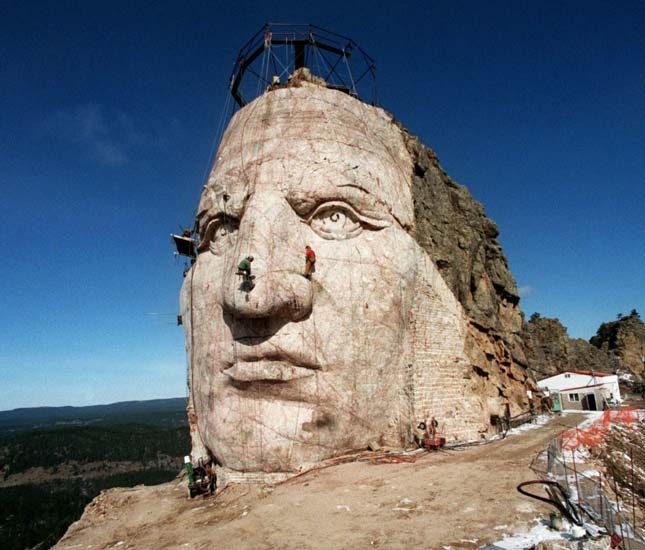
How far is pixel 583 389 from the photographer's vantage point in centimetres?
2542

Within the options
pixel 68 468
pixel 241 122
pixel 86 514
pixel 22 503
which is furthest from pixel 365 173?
pixel 68 468

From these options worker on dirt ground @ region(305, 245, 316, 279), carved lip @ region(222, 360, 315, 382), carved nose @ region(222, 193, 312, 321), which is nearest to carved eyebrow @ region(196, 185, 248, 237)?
carved nose @ region(222, 193, 312, 321)

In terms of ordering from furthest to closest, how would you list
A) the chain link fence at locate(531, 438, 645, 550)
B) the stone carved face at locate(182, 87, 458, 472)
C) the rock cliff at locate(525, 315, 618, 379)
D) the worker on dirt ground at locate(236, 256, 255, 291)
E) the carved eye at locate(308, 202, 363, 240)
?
the rock cliff at locate(525, 315, 618, 379) < the carved eye at locate(308, 202, 363, 240) < the stone carved face at locate(182, 87, 458, 472) < the worker on dirt ground at locate(236, 256, 255, 291) < the chain link fence at locate(531, 438, 645, 550)

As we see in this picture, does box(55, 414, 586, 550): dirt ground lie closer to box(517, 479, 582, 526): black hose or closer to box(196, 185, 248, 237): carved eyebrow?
box(517, 479, 582, 526): black hose

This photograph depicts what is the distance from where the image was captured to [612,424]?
51.7 ft

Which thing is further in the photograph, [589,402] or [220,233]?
[589,402]

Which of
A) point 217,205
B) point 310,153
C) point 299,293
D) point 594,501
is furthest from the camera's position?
point 217,205

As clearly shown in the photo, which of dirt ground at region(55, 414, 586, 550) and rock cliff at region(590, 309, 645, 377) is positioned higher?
rock cliff at region(590, 309, 645, 377)

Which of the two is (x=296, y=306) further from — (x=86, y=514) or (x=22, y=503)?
(x=22, y=503)

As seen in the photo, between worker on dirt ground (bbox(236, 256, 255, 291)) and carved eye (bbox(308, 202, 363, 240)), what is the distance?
222cm

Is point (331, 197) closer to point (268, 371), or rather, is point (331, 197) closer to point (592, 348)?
point (268, 371)

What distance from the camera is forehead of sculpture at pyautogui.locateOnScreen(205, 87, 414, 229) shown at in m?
12.0

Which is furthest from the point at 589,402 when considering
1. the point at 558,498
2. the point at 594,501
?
the point at 594,501

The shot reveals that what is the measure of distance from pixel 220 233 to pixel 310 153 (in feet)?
11.1
